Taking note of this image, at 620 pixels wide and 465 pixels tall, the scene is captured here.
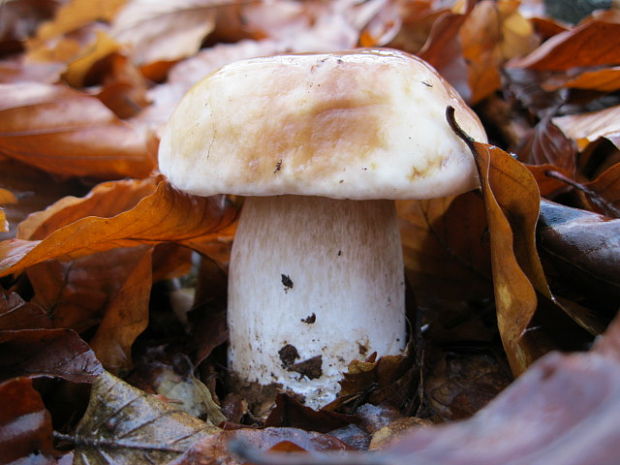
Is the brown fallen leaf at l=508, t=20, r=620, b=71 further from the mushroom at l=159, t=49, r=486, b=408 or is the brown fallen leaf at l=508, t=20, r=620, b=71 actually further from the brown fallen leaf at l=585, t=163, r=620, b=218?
the mushroom at l=159, t=49, r=486, b=408

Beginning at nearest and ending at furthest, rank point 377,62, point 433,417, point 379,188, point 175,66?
1. point 379,188
2. point 377,62
3. point 433,417
4. point 175,66

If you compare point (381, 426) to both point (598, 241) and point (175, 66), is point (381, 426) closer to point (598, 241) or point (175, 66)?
point (598, 241)

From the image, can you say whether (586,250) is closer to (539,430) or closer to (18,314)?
(539,430)

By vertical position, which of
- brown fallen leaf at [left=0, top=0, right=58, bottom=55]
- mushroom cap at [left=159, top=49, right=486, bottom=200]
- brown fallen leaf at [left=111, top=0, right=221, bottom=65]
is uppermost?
mushroom cap at [left=159, top=49, right=486, bottom=200]

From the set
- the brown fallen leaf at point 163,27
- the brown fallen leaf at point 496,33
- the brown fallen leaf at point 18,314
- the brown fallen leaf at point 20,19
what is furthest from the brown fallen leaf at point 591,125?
the brown fallen leaf at point 20,19

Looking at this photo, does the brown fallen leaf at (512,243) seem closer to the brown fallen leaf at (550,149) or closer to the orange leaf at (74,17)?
the brown fallen leaf at (550,149)

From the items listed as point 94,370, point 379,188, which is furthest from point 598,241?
point 94,370

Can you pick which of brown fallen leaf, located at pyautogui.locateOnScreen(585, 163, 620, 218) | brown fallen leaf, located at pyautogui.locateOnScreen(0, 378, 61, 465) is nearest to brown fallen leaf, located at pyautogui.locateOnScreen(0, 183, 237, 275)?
brown fallen leaf, located at pyautogui.locateOnScreen(0, 378, 61, 465)
